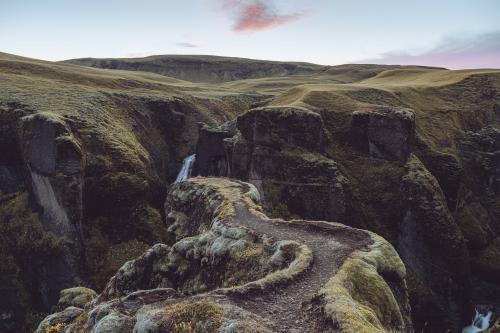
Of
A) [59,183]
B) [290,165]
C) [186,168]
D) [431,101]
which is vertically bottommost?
[186,168]

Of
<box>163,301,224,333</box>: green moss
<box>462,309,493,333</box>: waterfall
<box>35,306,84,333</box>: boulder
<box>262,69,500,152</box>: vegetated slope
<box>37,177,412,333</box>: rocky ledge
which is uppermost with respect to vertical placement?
<box>262,69,500,152</box>: vegetated slope

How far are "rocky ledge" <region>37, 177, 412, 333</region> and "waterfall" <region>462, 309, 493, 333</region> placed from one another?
1550 inches

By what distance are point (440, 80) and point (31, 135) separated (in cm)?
10663

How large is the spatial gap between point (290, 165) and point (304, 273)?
41713 mm

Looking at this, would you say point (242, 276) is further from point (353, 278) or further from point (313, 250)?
point (353, 278)

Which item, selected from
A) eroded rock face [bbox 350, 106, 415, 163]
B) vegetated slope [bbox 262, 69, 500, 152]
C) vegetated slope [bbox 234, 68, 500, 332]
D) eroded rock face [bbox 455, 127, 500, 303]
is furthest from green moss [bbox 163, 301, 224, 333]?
eroded rock face [bbox 455, 127, 500, 303]

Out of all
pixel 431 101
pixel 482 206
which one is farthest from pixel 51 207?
pixel 431 101

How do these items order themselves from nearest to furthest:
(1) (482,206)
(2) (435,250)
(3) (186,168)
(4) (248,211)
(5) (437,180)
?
1. (4) (248,211)
2. (2) (435,250)
3. (5) (437,180)
4. (1) (482,206)
5. (3) (186,168)

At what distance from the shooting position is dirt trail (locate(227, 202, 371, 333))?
65.2 feet

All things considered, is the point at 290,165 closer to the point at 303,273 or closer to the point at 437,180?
the point at 437,180

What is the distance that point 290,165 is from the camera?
65688mm

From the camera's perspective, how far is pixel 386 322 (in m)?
22.7

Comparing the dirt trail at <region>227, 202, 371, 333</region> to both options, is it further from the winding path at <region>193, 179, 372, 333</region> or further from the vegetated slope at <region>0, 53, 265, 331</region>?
the vegetated slope at <region>0, 53, 265, 331</region>

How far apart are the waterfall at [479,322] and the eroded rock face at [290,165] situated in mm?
20253
